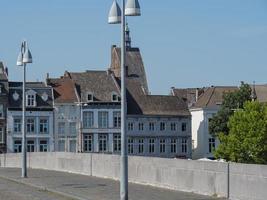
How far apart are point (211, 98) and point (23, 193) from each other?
101 metres

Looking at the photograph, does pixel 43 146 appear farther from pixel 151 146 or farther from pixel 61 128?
pixel 151 146

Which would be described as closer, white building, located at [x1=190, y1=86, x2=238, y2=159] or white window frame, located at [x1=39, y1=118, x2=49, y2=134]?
white window frame, located at [x1=39, y1=118, x2=49, y2=134]

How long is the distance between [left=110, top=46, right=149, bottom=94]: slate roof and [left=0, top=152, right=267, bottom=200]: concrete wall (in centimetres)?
10546

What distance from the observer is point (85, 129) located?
11112 cm

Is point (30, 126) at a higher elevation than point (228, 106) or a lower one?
lower

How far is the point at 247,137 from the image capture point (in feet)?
293

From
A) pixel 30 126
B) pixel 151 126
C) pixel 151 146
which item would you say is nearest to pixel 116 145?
pixel 151 146

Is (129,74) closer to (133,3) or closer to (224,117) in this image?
(224,117)

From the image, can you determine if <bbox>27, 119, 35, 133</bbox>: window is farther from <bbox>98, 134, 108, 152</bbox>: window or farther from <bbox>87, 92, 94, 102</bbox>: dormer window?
<bbox>98, 134, 108, 152</bbox>: window

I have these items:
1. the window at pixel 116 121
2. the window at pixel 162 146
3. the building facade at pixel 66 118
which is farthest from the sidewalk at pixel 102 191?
the window at pixel 162 146

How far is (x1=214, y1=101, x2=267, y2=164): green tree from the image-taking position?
88.4 metres

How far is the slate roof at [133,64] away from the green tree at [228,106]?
122ft

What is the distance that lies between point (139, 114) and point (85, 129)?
32.9ft

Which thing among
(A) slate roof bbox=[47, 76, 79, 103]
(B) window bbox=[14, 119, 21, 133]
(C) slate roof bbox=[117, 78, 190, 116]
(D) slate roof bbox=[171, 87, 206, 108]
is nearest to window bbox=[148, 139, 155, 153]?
(C) slate roof bbox=[117, 78, 190, 116]
